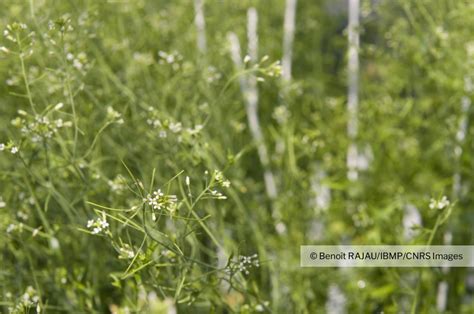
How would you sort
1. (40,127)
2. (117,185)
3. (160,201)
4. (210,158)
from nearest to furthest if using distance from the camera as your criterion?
(160,201)
(40,127)
(117,185)
(210,158)

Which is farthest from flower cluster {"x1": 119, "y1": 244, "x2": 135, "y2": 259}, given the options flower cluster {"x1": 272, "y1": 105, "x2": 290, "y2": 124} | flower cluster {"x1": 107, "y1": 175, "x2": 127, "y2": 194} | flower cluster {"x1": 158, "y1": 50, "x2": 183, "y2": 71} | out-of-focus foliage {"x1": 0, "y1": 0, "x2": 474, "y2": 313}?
flower cluster {"x1": 272, "y1": 105, "x2": 290, "y2": 124}

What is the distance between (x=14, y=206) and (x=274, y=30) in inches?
66.5

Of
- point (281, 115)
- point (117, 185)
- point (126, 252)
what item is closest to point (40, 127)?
point (117, 185)

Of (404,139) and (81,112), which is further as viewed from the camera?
(404,139)

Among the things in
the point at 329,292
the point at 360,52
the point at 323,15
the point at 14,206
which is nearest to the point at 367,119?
the point at 360,52

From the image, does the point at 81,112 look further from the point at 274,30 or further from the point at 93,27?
the point at 274,30

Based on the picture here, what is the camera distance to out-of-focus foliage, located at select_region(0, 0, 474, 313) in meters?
1.67

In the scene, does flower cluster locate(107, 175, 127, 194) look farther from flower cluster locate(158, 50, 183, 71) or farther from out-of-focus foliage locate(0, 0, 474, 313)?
flower cluster locate(158, 50, 183, 71)

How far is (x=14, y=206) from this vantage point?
5.74 ft

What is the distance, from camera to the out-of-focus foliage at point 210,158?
1672mm

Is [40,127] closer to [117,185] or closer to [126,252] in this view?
[117,185]

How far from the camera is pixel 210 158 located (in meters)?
1.82

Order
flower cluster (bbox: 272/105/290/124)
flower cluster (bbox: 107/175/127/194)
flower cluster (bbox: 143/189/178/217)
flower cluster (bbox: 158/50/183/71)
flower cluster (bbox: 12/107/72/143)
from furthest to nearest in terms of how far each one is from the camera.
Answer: flower cluster (bbox: 272/105/290/124), flower cluster (bbox: 158/50/183/71), flower cluster (bbox: 107/175/127/194), flower cluster (bbox: 12/107/72/143), flower cluster (bbox: 143/189/178/217)

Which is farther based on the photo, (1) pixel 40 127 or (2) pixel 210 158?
(2) pixel 210 158
